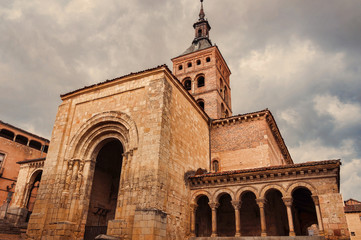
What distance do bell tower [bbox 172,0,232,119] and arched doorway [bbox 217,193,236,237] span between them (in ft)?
30.7

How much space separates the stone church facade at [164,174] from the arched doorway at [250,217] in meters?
0.05

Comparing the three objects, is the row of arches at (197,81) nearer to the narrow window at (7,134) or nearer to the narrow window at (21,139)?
the narrow window at (21,139)

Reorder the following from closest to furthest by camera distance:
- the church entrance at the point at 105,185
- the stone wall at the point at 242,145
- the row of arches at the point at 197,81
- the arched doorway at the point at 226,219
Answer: the arched doorway at the point at 226,219, the church entrance at the point at 105,185, the stone wall at the point at 242,145, the row of arches at the point at 197,81

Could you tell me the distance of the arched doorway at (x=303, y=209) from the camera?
16394mm

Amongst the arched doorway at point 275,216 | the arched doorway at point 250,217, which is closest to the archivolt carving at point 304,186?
the arched doorway at point 275,216

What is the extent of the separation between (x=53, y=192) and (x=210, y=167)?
32.2 ft

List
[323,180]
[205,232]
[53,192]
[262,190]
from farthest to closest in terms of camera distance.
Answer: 1. [205,232]
2. [53,192]
3. [262,190]
4. [323,180]

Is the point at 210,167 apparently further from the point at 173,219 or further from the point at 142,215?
the point at 142,215

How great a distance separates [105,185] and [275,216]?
36.2ft

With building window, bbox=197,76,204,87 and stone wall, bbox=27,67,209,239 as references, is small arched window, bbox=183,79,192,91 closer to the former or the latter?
A: building window, bbox=197,76,204,87

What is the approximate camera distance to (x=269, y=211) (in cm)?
1546

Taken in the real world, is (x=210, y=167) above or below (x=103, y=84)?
below

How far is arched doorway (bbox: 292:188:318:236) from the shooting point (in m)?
16.4

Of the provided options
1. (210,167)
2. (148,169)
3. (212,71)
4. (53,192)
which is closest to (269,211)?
(210,167)
